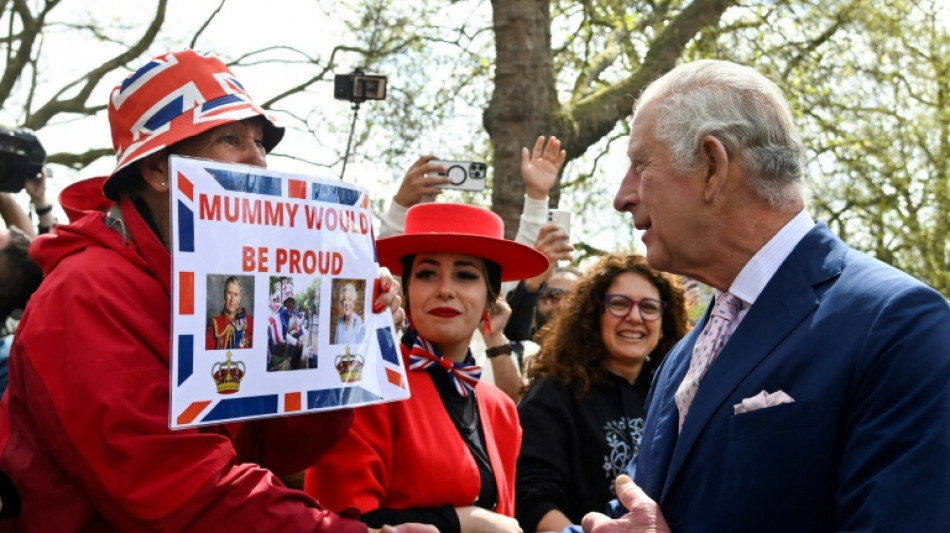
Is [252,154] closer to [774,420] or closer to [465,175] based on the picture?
[774,420]

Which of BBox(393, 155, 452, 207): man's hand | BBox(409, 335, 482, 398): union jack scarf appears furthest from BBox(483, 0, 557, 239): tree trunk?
BBox(409, 335, 482, 398): union jack scarf

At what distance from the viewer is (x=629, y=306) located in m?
4.50

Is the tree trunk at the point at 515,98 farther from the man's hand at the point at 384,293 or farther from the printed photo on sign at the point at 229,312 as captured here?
the printed photo on sign at the point at 229,312

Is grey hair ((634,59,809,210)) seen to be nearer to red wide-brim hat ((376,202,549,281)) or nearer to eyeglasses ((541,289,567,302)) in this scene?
red wide-brim hat ((376,202,549,281))

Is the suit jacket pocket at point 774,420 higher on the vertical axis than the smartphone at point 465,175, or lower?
lower

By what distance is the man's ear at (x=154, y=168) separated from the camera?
8.47 feet

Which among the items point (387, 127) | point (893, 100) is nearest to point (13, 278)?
point (387, 127)

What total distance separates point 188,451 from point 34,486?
351 mm

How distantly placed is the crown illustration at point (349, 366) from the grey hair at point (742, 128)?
0.93m

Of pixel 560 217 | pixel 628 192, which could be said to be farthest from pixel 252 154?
pixel 560 217

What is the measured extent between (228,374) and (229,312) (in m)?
0.14

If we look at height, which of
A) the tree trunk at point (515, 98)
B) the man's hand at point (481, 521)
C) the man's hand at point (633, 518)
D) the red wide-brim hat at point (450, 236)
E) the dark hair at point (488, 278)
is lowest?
the man's hand at point (481, 521)

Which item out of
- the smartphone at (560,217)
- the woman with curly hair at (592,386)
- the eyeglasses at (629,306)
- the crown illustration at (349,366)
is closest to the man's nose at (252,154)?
the crown illustration at (349,366)

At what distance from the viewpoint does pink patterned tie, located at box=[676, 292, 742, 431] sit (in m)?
2.36
